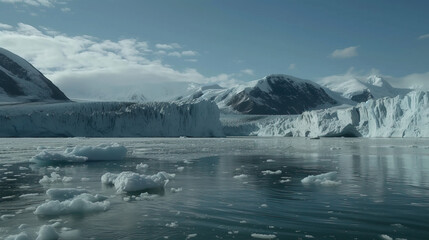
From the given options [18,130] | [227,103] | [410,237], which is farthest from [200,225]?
[227,103]

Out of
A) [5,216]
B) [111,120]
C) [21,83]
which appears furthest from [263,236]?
[21,83]

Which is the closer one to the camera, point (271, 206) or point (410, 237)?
point (410, 237)

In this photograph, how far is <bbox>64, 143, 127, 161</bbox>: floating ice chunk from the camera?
18641 millimetres

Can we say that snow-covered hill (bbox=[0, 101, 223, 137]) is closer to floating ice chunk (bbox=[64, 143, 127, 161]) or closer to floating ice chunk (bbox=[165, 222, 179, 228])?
floating ice chunk (bbox=[64, 143, 127, 161])

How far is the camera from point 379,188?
381 inches

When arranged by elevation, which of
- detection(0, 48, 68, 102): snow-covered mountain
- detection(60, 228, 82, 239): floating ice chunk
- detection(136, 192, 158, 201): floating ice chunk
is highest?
detection(0, 48, 68, 102): snow-covered mountain

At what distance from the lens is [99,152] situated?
19.0m

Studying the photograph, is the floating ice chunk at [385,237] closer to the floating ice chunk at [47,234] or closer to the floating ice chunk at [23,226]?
the floating ice chunk at [47,234]

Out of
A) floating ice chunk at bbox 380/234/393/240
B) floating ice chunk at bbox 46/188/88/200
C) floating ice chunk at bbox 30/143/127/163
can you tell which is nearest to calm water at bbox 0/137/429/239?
floating ice chunk at bbox 380/234/393/240

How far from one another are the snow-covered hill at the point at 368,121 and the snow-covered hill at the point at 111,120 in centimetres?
1471

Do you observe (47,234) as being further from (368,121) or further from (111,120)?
(368,121)

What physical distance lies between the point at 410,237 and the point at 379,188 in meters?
4.34

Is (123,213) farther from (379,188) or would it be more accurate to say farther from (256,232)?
(379,188)

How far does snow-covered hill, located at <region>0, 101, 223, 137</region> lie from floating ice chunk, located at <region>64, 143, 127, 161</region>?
38.4 m
